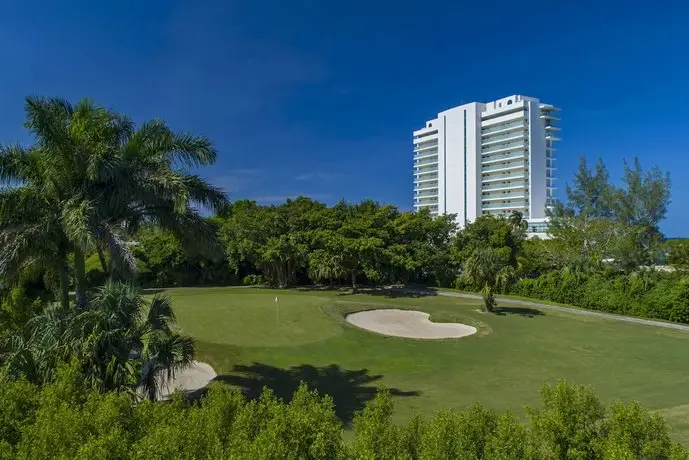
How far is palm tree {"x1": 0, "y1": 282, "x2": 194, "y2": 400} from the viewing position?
913 centimetres

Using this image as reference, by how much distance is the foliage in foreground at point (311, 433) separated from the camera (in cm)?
521

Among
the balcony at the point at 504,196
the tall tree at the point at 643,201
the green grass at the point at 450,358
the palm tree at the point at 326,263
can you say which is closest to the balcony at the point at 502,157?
the balcony at the point at 504,196

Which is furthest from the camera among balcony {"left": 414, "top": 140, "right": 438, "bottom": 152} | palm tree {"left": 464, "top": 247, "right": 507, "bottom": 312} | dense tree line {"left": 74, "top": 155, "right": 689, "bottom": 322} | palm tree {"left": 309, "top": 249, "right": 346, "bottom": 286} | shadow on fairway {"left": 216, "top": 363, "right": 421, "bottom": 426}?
balcony {"left": 414, "top": 140, "right": 438, "bottom": 152}

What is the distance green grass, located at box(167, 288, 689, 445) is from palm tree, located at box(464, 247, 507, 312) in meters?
1.16

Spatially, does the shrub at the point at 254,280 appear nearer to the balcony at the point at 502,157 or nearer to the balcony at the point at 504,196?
the balcony at the point at 504,196

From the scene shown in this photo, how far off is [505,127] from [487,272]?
73.5m

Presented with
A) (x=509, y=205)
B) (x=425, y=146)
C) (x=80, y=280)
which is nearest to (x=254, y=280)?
(x=80, y=280)

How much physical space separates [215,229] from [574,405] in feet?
33.4

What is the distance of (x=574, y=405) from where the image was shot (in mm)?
6199

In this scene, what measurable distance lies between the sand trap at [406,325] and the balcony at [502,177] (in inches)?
2764

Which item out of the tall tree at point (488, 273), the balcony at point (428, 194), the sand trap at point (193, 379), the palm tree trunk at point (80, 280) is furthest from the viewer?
the balcony at point (428, 194)

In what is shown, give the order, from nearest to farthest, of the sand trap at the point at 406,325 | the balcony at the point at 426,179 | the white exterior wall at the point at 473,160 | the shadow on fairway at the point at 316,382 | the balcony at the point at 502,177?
the shadow on fairway at the point at 316,382 < the sand trap at the point at 406,325 < the balcony at the point at 502,177 < the white exterior wall at the point at 473,160 < the balcony at the point at 426,179

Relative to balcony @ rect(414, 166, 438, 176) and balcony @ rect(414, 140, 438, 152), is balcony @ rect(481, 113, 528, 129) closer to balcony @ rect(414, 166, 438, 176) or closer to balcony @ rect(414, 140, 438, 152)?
balcony @ rect(414, 140, 438, 152)

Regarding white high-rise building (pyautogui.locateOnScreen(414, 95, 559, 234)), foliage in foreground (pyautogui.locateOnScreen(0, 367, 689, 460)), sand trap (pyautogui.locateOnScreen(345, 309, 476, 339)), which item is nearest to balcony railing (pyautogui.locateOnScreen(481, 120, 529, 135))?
white high-rise building (pyautogui.locateOnScreen(414, 95, 559, 234))
